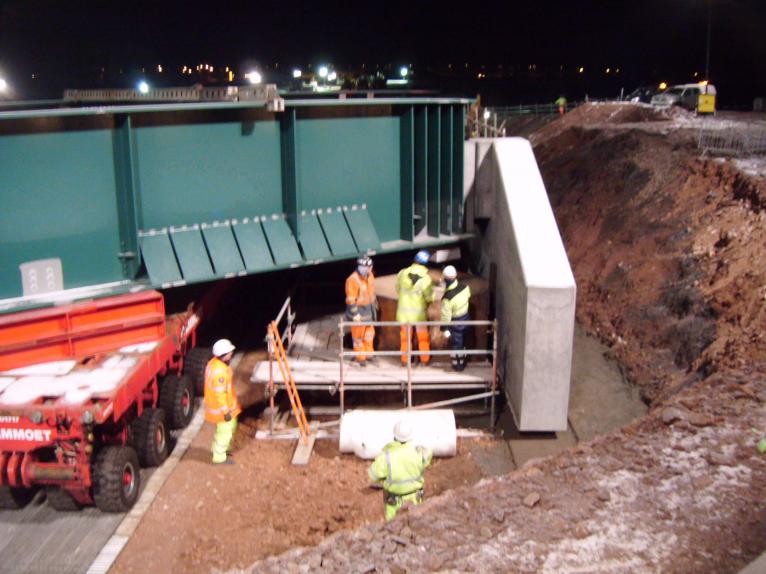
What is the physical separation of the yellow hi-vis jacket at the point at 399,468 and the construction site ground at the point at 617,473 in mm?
319

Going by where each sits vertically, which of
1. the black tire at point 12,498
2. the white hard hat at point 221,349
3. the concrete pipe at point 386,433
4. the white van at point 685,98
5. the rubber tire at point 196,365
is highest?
the white van at point 685,98

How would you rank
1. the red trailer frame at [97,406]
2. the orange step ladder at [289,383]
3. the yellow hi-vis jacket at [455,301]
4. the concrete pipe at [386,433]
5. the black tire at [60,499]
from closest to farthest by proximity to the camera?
the red trailer frame at [97,406] → the black tire at [60,499] → the concrete pipe at [386,433] → the orange step ladder at [289,383] → the yellow hi-vis jacket at [455,301]

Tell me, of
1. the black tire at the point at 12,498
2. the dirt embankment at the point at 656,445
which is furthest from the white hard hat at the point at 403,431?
the black tire at the point at 12,498

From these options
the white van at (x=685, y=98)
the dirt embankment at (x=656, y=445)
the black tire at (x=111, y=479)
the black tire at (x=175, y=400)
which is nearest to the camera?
the dirt embankment at (x=656, y=445)

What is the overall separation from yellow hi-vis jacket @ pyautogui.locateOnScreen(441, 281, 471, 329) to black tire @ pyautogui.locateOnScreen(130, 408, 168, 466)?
4196 millimetres

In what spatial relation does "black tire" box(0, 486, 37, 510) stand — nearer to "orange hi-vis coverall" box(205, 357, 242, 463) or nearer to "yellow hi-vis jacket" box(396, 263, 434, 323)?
"orange hi-vis coverall" box(205, 357, 242, 463)

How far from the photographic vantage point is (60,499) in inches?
349

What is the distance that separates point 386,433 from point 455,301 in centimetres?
226

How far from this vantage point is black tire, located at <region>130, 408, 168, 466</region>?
9.81m

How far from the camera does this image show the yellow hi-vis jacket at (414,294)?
444 inches

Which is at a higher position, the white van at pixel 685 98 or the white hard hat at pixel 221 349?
the white van at pixel 685 98

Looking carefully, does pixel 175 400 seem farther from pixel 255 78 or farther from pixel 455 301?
pixel 255 78

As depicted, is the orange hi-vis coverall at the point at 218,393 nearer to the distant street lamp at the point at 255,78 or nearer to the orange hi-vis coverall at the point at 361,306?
the orange hi-vis coverall at the point at 361,306

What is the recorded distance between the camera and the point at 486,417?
1185 cm
